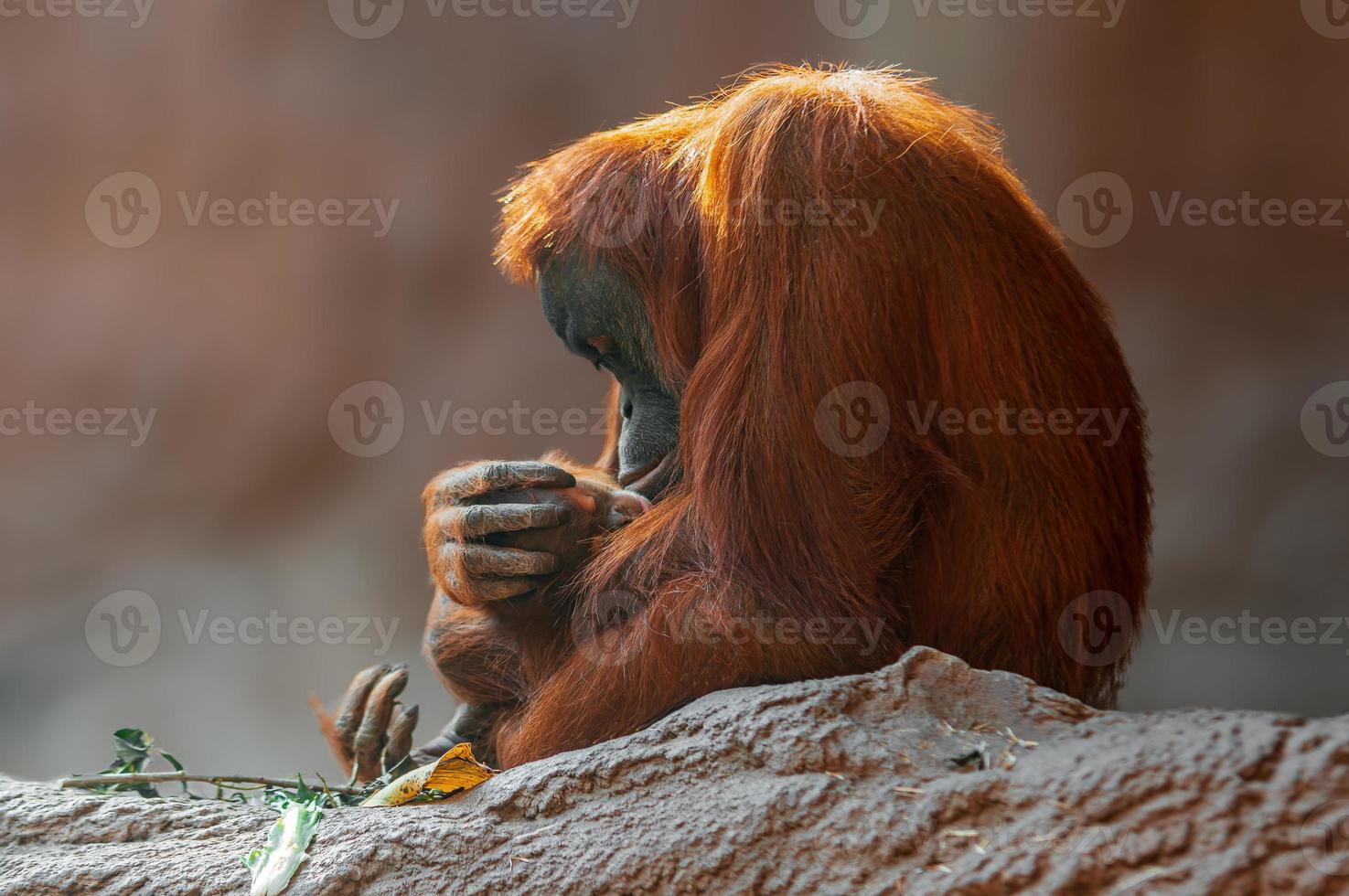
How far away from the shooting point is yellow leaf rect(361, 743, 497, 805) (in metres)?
1.35

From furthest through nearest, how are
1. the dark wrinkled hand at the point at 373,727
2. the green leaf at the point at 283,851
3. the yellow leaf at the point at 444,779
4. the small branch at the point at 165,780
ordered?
the dark wrinkled hand at the point at 373,727 → the small branch at the point at 165,780 → the yellow leaf at the point at 444,779 → the green leaf at the point at 283,851

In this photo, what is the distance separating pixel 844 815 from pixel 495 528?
0.70 metres

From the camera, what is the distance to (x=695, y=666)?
1398 millimetres

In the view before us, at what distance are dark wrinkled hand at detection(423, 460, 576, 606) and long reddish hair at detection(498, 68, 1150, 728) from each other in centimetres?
11

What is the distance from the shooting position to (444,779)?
53.2 inches

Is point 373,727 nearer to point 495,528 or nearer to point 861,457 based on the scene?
point 495,528

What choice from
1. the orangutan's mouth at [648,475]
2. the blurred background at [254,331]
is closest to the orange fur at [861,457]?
the orangutan's mouth at [648,475]

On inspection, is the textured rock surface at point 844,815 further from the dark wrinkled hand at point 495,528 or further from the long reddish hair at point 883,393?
the dark wrinkled hand at point 495,528

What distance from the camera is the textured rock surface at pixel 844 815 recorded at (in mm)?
925

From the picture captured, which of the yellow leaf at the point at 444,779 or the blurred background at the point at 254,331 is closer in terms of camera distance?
the yellow leaf at the point at 444,779

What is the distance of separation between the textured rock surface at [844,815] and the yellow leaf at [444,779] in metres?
0.04

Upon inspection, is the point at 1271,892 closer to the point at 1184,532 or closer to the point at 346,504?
the point at 1184,532

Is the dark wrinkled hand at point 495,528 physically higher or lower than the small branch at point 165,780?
higher

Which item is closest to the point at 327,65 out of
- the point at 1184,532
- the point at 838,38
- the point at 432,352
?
the point at 432,352
